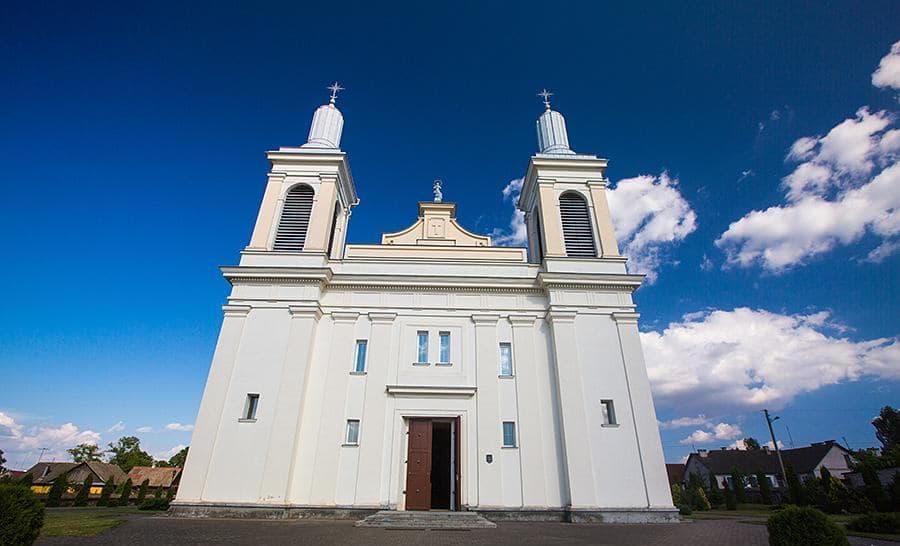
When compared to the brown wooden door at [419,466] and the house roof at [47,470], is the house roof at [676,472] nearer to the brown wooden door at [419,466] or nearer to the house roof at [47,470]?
the brown wooden door at [419,466]

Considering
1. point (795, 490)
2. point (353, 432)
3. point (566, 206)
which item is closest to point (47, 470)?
point (353, 432)

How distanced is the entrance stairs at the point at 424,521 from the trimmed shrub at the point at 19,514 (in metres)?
8.02

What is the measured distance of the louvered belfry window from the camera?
805 inches

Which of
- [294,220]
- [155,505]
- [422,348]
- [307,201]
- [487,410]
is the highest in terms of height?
[307,201]

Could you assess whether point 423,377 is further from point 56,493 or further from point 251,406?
point 56,493

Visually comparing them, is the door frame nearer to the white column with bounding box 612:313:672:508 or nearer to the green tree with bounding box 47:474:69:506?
Result: the white column with bounding box 612:313:672:508

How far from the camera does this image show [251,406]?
17.0 meters

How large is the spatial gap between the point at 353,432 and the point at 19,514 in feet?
36.0

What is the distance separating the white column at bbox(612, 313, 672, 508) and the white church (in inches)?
2.0

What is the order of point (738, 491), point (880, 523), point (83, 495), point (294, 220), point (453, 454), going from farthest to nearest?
point (738, 491), point (83, 495), point (294, 220), point (453, 454), point (880, 523)

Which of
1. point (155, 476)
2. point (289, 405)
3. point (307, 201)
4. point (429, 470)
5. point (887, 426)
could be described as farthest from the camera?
point (887, 426)

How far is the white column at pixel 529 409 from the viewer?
1617 centimetres

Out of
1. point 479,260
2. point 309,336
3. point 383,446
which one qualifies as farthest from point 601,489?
point 309,336

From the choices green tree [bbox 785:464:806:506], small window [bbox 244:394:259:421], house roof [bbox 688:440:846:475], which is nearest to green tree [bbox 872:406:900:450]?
house roof [bbox 688:440:846:475]
